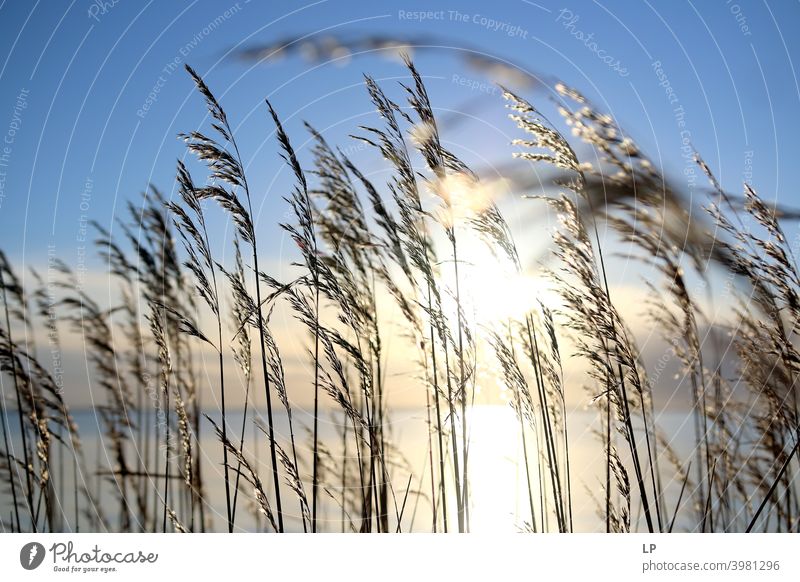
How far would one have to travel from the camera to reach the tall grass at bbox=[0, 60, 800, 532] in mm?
2691

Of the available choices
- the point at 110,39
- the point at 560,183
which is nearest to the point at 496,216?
the point at 560,183

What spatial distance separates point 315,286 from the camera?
2.71 metres
